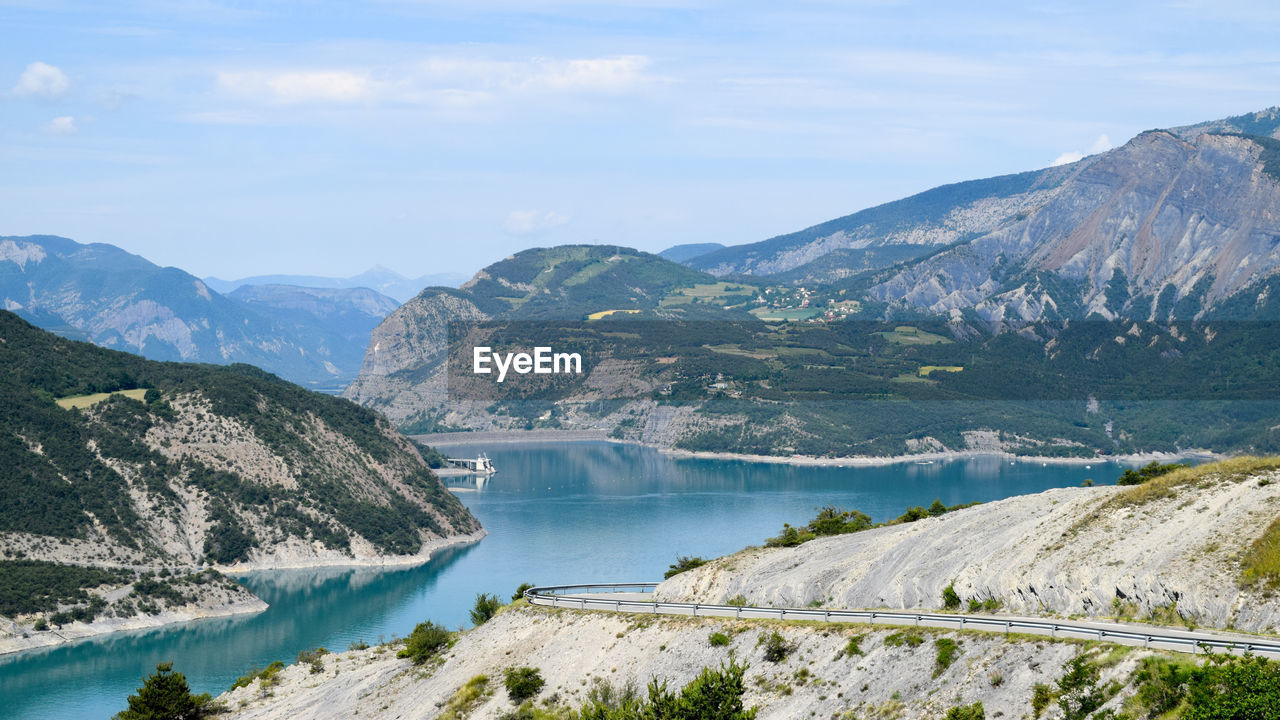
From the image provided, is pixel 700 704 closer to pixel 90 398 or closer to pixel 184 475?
pixel 184 475

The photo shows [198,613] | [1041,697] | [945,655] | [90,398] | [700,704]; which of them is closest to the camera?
[1041,697]

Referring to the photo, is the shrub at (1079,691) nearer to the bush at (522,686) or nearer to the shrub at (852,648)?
the shrub at (852,648)

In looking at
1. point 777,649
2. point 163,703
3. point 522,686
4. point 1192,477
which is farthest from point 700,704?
point 163,703

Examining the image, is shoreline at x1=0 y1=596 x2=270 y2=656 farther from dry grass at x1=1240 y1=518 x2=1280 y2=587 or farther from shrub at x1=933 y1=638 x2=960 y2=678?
dry grass at x1=1240 y1=518 x2=1280 y2=587

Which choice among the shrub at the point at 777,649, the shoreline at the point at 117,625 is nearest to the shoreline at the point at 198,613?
the shoreline at the point at 117,625

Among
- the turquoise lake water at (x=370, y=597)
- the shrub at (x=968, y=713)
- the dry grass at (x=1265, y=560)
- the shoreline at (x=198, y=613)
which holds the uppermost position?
the dry grass at (x=1265, y=560)

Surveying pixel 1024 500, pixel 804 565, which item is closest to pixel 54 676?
pixel 804 565

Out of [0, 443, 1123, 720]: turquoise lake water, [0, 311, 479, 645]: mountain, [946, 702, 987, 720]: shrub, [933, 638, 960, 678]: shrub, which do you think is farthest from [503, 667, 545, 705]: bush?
[0, 311, 479, 645]: mountain
